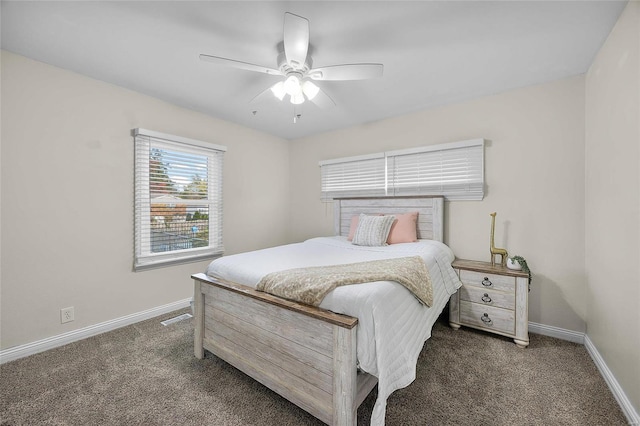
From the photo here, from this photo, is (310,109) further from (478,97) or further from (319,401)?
(319,401)

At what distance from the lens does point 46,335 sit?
2.14m

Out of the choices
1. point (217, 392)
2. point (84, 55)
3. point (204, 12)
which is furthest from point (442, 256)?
point (84, 55)

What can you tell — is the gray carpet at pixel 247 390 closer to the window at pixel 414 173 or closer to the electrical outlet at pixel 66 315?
the electrical outlet at pixel 66 315

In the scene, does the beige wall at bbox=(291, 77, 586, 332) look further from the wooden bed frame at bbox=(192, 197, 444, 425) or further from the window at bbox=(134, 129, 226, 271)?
the window at bbox=(134, 129, 226, 271)

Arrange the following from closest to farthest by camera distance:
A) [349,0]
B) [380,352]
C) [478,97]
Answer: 1. [380,352]
2. [349,0]
3. [478,97]

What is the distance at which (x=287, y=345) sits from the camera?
148cm

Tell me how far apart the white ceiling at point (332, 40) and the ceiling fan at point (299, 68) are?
0.55 feet

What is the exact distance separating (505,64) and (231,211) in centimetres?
330

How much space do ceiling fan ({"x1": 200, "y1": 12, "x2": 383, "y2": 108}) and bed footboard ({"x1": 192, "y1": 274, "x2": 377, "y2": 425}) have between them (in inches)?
58.9

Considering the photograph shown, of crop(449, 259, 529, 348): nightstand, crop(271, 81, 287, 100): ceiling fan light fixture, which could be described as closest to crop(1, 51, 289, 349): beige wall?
crop(271, 81, 287, 100): ceiling fan light fixture

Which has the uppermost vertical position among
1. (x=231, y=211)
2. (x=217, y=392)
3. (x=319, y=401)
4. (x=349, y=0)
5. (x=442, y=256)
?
(x=349, y=0)

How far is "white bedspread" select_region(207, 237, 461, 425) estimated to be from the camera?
1214mm

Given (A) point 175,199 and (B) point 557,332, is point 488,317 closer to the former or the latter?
(B) point 557,332

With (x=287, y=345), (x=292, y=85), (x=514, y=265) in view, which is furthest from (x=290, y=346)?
(x=514, y=265)
